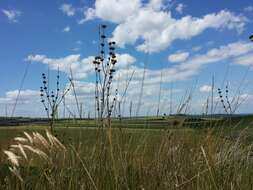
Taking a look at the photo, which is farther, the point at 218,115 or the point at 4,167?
the point at 218,115

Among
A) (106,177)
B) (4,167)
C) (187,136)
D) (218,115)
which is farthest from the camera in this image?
(218,115)

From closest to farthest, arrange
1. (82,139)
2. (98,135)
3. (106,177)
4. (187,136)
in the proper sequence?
(106,177), (98,135), (82,139), (187,136)

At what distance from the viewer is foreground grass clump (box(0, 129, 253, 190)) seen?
3648 millimetres

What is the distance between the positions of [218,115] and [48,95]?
2.73 meters

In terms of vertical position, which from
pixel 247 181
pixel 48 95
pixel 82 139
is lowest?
pixel 247 181

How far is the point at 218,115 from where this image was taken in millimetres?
6215

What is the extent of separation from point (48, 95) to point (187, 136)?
198cm

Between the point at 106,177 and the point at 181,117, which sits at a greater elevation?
the point at 181,117

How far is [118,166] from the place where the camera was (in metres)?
4.14

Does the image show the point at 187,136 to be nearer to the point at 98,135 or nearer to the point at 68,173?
the point at 98,135

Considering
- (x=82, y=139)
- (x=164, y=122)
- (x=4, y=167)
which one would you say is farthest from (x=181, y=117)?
(x=4, y=167)

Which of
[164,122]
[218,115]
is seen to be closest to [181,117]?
[164,122]

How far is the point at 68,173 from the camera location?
414 cm

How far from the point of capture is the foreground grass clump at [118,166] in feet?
12.0
